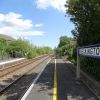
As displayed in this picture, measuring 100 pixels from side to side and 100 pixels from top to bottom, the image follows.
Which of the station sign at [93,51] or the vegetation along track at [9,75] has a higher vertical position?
the station sign at [93,51]

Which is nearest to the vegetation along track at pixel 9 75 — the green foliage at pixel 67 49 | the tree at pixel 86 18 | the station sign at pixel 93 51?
the station sign at pixel 93 51

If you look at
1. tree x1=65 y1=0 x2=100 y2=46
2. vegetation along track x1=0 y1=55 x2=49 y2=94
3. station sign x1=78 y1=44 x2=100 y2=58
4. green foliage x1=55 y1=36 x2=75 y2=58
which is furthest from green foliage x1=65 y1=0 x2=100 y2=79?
green foliage x1=55 y1=36 x2=75 y2=58

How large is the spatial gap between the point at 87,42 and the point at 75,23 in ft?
7.83

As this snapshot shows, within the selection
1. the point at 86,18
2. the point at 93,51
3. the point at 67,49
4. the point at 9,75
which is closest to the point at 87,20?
the point at 86,18

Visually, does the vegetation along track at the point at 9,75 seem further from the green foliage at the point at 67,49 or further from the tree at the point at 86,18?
the green foliage at the point at 67,49

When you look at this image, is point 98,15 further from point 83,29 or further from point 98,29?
point 83,29

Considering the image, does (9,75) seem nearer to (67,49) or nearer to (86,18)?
(86,18)

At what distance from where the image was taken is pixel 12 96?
52.6 ft

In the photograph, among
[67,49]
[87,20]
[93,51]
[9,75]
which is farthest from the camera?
[67,49]

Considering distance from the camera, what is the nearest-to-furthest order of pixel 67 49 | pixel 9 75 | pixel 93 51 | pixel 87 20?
pixel 93 51 < pixel 87 20 < pixel 9 75 < pixel 67 49

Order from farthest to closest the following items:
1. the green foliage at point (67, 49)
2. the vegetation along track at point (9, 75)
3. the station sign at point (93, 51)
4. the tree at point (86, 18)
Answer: the green foliage at point (67, 49), the tree at point (86, 18), the vegetation along track at point (9, 75), the station sign at point (93, 51)

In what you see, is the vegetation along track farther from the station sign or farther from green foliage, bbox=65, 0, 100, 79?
green foliage, bbox=65, 0, 100, 79

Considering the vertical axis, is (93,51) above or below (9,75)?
above

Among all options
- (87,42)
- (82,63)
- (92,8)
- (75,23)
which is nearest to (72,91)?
(92,8)
